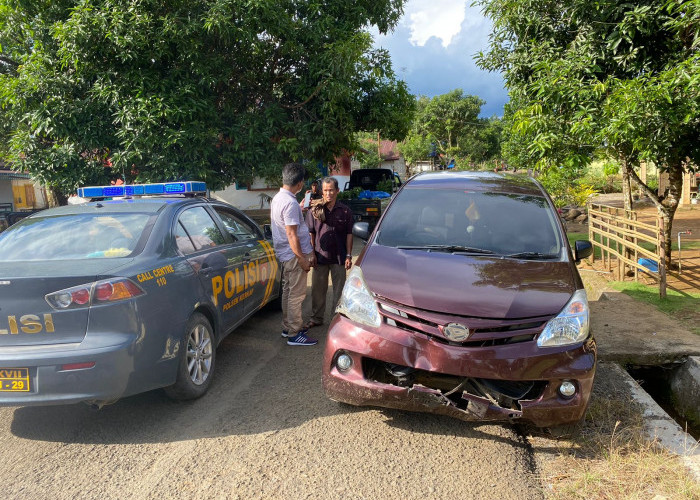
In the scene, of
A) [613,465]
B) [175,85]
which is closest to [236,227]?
[613,465]

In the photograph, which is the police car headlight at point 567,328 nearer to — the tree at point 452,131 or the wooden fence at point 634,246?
the wooden fence at point 634,246

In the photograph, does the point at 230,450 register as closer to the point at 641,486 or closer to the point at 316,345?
the point at 316,345

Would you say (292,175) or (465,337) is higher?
(292,175)

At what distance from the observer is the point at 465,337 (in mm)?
2861

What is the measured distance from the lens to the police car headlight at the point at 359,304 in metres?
3.13

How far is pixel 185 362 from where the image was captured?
3.60m

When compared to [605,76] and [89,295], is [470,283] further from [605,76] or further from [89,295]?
[605,76]

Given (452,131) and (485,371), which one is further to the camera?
(452,131)

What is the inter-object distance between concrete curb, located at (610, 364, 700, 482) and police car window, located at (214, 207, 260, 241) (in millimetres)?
3839

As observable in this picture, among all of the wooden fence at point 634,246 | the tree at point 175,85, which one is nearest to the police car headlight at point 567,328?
the wooden fence at point 634,246

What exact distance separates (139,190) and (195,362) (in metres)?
1.91

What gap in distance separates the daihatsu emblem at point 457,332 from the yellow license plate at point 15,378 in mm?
2509

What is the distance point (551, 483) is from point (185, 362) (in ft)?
8.28

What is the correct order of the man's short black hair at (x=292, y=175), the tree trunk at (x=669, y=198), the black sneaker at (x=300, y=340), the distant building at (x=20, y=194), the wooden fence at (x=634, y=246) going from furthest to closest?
the distant building at (x=20, y=194)
the tree trunk at (x=669, y=198)
the wooden fence at (x=634, y=246)
the black sneaker at (x=300, y=340)
the man's short black hair at (x=292, y=175)
